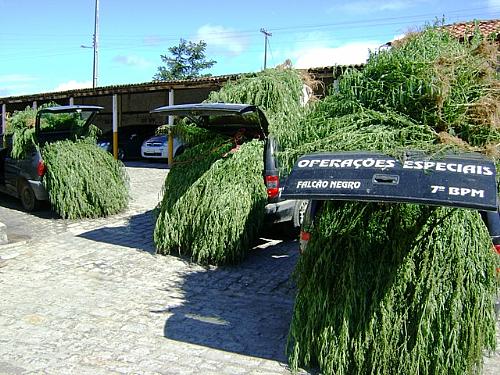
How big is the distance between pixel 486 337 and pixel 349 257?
3.57 feet

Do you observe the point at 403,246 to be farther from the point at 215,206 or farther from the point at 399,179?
the point at 215,206

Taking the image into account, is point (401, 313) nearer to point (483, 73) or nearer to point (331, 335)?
point (331, 335)

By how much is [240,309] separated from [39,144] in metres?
6.49

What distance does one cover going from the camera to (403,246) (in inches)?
154

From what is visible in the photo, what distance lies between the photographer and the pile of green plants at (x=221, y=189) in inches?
280

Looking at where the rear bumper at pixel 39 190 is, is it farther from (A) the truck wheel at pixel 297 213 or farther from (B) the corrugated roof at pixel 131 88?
(B) the corrugated roof at pixel 131 88

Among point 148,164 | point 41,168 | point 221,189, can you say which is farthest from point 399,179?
point 148,164

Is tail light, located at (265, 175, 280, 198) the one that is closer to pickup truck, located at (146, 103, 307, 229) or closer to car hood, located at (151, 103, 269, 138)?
pickup truck, located at (146, 103, 307, 229)

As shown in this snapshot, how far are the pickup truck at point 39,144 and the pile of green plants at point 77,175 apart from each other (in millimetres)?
26

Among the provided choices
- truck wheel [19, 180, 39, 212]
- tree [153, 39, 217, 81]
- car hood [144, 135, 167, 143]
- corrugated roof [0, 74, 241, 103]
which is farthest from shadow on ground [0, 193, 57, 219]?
tree [153, 39, 217, 81]

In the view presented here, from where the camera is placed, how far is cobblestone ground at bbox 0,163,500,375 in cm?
442

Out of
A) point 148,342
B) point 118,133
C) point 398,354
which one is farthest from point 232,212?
point 118,133

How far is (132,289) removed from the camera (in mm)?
6293

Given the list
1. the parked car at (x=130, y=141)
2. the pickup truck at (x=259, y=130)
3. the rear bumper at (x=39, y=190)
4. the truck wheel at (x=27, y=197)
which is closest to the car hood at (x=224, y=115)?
the pickup truck at (x=259, y=130)
